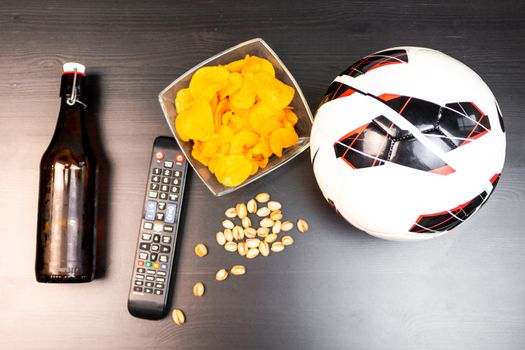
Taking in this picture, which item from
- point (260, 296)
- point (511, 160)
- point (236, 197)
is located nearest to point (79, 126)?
point (236, 197)

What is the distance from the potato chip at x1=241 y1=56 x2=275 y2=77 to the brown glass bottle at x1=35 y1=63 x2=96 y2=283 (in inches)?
9.9

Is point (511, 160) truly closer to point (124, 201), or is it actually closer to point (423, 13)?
point (423, 13)

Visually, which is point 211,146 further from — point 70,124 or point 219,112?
point 70,124

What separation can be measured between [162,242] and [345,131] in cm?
36

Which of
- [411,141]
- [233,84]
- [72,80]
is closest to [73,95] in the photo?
[72,80]

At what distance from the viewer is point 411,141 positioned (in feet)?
1.54

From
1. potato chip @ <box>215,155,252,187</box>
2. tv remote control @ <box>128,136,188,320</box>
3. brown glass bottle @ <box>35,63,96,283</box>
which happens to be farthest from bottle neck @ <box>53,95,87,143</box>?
potato chip @ <box>215,155,252,187</box>

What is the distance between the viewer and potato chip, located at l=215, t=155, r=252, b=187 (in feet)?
2.08

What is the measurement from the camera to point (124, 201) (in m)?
0.71

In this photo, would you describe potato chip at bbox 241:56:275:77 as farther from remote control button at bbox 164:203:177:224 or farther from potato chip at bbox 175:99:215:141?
remote control button at bbox 164:203:177:224

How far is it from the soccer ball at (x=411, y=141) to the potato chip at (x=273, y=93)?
12cm

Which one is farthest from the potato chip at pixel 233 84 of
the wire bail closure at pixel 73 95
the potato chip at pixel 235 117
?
the wire bail closure at pixel 73 95

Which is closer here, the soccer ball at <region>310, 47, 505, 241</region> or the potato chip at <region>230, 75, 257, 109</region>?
the soccer ball at <region>310, 47, 505, 241</region>

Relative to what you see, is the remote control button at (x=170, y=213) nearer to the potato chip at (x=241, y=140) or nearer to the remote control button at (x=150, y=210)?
the remote control button at (x=150, y=210)
